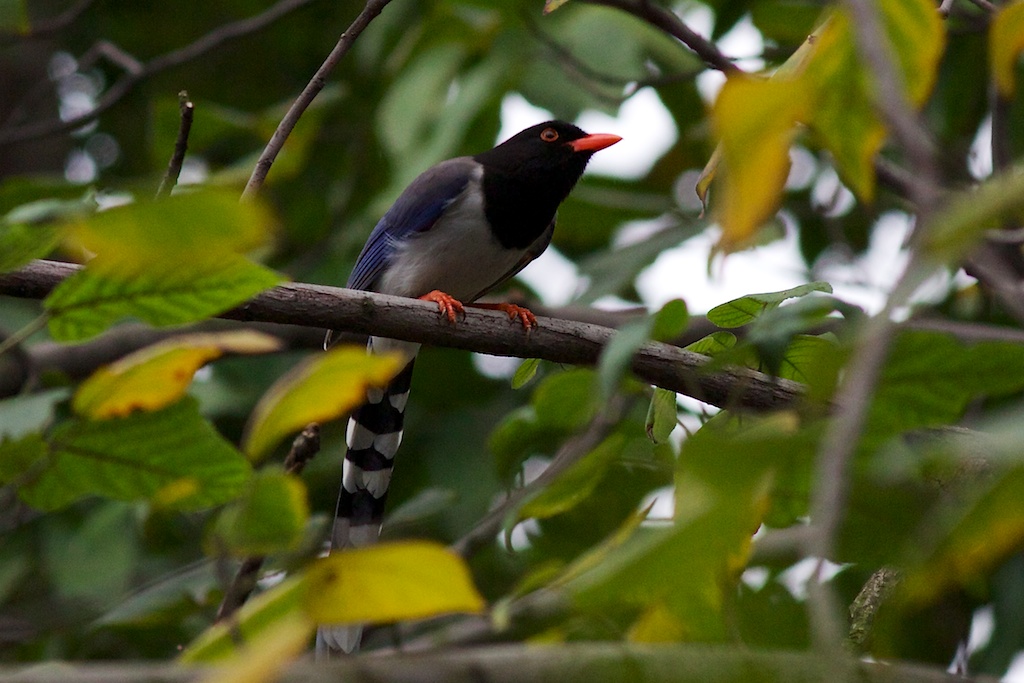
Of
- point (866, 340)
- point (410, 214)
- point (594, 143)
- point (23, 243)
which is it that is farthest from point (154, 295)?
point (594, 143)

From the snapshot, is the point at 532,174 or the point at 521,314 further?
the point at 532,174

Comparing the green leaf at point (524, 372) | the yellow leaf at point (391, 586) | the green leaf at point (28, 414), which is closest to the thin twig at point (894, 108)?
the yellow leaf at point (391, 586)

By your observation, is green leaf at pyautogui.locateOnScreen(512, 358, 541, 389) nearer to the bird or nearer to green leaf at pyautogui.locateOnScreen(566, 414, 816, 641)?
green leaf at pyautogui.locateOnScreen(566, 414, 816, 641)

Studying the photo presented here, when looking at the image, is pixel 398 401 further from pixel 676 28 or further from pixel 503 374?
pixel 676 28

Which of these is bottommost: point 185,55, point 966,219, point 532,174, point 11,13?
point 532,174

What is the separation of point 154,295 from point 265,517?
0.63 meters

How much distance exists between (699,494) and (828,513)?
0.79 feet

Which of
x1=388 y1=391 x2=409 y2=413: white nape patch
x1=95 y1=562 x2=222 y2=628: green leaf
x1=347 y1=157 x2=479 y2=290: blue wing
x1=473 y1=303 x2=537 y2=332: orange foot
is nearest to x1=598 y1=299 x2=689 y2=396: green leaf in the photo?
x1=473 y1=303 x2=537 y2=332: orange foot

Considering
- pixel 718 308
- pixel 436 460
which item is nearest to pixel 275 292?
pixel 718 308

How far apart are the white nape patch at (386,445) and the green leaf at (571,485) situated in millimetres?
2898

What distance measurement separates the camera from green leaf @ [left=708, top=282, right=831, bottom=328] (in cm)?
227

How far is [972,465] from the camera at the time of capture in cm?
231

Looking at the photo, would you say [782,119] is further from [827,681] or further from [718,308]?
[718,308]

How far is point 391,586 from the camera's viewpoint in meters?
1.22
